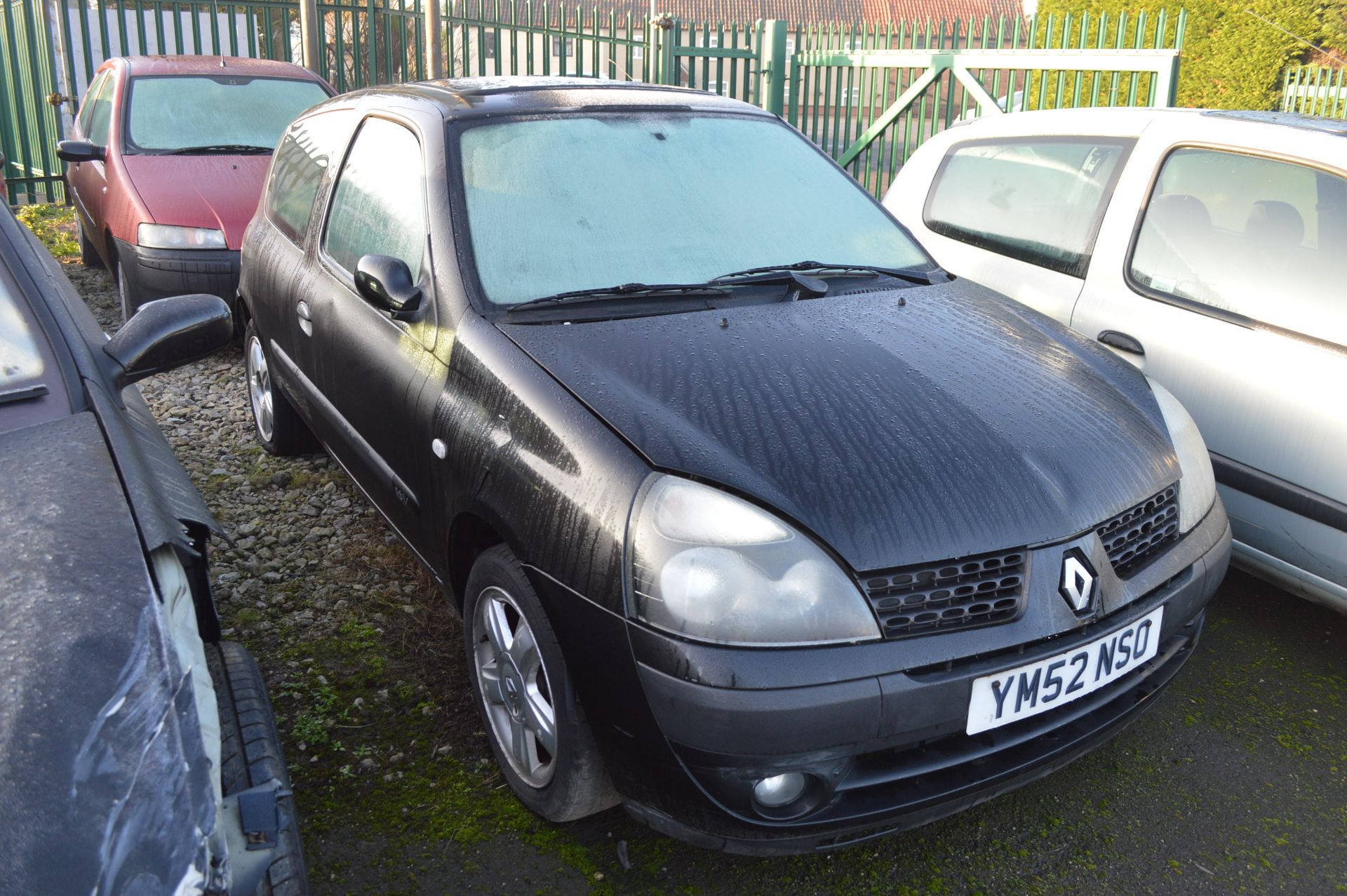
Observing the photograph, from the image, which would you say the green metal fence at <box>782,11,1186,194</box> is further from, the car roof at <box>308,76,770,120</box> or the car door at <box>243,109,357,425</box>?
the car door at <box>243,109,357,425</box>

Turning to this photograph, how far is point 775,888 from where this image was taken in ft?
7.55

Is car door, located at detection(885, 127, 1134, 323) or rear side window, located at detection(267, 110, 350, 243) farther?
car door, located at detection(885, 127, 1134, 323)

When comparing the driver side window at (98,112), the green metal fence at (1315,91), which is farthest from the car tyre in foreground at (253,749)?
the green metal fence at (1315,91)

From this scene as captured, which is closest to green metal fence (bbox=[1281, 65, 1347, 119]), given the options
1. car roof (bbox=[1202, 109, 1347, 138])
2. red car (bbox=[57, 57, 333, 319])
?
car roof (bbox=[1202, 109, 1347, 138])

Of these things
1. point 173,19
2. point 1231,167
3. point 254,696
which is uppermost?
point 173,19

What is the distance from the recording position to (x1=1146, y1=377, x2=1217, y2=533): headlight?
8.08 ft

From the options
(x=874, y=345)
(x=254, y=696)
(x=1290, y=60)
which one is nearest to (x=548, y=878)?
(x=254, y=696)

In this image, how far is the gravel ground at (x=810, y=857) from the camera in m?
2.33

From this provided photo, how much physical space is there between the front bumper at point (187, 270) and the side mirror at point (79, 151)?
997 millimetres

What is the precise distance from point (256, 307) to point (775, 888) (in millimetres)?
3189

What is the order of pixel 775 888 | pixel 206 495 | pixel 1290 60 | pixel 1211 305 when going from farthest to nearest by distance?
pixel 1290 60
pixel 206 495
pixel 1211 305
pixel 775 888

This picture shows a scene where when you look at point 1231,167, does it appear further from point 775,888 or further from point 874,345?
point 775,888

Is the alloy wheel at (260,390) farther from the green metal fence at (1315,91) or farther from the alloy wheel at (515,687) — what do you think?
the green metal fence at (1315,91)

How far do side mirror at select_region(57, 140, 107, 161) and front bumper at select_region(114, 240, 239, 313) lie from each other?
997 mm
